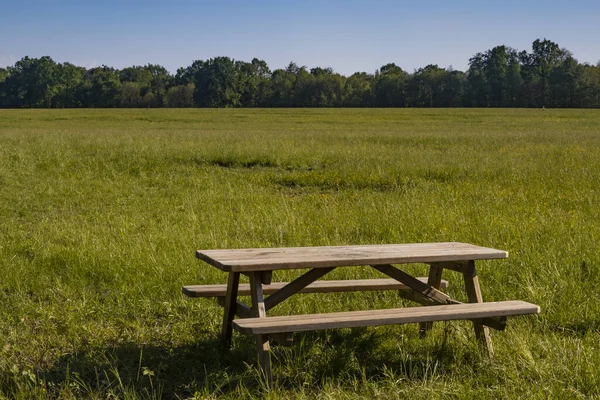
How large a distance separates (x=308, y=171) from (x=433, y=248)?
11.3 meters

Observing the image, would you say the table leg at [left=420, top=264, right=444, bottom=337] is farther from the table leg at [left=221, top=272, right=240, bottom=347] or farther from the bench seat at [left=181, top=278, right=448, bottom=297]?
the table leg at [left=221, top=272, right=240, bottom=347]

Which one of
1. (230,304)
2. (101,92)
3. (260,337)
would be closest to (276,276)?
(230,304)

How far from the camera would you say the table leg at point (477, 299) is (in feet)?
15.3

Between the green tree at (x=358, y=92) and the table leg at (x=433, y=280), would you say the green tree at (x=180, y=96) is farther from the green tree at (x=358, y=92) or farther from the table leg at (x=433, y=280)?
the table leg at (x=433, y=280)

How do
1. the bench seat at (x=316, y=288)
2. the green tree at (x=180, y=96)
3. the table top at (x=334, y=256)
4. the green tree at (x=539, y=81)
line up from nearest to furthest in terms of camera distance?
the table top at (x=334, y=256) → the bench seat at (x=316, y=288) → the green tree at (x=539, y=81) → the green tree at (x=180, y=96)

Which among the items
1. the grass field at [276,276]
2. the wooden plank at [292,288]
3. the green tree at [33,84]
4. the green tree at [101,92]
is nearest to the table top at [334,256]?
the wooden plank at [292,288]

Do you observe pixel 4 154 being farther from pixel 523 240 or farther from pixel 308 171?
pixel 523 240

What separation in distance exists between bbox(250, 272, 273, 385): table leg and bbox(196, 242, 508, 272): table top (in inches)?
5.8

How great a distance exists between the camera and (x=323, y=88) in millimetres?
111375

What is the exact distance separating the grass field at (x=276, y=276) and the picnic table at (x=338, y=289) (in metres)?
0.27

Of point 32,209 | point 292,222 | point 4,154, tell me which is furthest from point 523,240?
point 4,154

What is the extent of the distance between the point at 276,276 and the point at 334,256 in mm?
2492

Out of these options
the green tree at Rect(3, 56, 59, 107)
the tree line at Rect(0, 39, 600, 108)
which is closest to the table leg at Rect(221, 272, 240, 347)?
the tree line at Rect(0, 39, 600, 108)

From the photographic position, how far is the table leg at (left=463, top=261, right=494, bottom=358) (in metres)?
4.67
